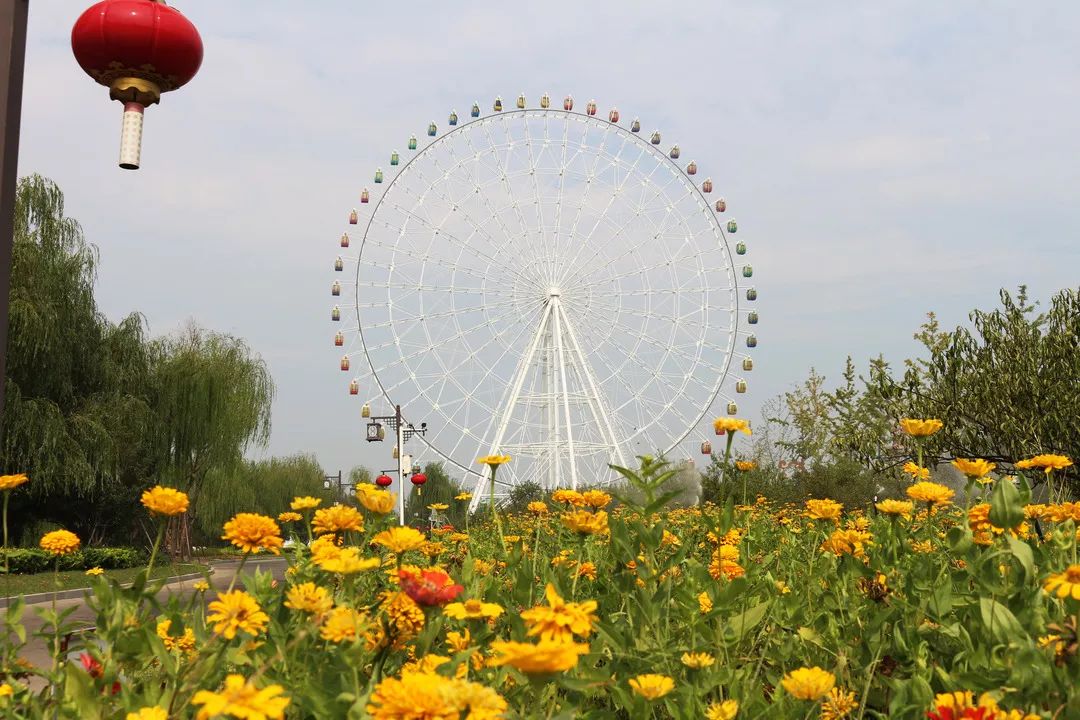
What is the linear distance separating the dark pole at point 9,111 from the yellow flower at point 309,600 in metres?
1.79

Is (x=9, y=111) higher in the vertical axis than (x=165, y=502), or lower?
higher

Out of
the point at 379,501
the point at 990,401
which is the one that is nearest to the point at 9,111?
the point at 379,501

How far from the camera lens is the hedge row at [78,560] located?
17.2 meters

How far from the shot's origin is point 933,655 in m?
1.78

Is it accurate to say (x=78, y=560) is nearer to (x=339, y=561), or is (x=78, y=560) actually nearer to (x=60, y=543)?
(x=60, y=543)

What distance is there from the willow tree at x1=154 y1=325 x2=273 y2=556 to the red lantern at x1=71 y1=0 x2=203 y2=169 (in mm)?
21844

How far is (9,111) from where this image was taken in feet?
9.67

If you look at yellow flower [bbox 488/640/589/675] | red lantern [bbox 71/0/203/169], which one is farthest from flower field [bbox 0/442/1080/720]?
red lantern [bbox 71/0/203/169]

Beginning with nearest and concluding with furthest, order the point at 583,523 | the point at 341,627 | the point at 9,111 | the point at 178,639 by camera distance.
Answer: the point at 341,627 → the point at 178,639 → the point at 583,523 → the point at 9,111

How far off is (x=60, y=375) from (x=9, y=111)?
19.1 m

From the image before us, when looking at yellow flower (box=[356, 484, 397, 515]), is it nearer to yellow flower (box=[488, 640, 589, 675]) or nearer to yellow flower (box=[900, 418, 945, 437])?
yellow flower (box=[488, 640, 589, 675])

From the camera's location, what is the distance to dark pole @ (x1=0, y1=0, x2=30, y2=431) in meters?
2.81

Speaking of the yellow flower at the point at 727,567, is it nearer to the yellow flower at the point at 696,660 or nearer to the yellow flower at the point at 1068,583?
the yellow flower at the point at 696,660

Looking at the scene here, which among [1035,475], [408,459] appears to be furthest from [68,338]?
[1035,475]
